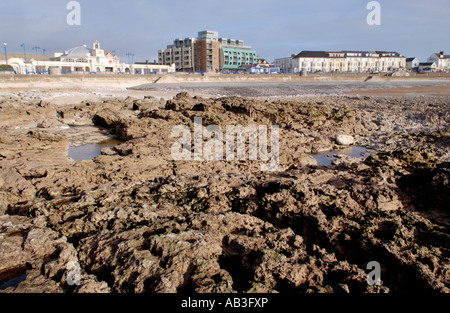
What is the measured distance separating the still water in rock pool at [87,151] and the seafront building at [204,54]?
251ft

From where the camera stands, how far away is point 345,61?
10831 centimetres

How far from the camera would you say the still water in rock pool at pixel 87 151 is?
9695 mm

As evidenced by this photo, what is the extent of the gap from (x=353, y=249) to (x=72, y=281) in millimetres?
3014

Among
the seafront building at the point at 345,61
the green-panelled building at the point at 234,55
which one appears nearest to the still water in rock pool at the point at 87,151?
the green-panelled building at the point at 234,55

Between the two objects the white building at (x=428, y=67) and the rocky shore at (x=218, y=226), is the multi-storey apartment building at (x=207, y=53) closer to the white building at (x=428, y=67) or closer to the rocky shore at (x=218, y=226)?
the white building at (x=428, y=67)

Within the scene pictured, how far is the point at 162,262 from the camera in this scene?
3.32m

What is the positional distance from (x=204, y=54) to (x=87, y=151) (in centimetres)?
8339

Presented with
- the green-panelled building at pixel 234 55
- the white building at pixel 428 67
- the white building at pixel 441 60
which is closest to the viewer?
the green-panelled building at pixel 234 55

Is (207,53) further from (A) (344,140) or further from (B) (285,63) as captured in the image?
(A) (344,140)

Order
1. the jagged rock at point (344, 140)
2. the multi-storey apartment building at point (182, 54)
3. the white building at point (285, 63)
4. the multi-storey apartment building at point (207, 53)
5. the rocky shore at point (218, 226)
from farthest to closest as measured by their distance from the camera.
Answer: the white building at point (285, 63)
the multi-storey apartment building at point (182, 54)
the multi-storey apartment building at point (207, 53)
the jagged rock at point (344, 140)
the rocky shore at point (218, 226)

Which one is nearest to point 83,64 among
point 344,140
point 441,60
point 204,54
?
point 204,54

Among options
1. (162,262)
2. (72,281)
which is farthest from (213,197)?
(72,281)

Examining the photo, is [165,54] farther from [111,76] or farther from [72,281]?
[72,281]

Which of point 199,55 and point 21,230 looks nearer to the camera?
point 21,230
